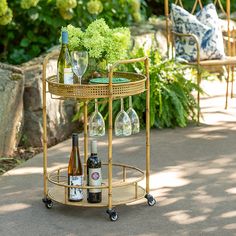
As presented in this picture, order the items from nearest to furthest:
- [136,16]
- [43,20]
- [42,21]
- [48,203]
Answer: [48,203]
[43,20]
[42,21]
[136,16]

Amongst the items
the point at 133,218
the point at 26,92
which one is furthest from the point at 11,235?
the point at 26,92

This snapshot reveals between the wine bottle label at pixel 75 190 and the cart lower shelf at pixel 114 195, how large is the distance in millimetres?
32

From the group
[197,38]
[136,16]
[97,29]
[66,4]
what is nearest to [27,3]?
[66,4]

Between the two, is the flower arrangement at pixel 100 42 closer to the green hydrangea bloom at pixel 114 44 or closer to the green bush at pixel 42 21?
the green hydrangea bloom at pixel 114 44

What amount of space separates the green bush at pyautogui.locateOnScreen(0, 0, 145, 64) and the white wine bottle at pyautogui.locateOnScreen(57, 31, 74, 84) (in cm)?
268

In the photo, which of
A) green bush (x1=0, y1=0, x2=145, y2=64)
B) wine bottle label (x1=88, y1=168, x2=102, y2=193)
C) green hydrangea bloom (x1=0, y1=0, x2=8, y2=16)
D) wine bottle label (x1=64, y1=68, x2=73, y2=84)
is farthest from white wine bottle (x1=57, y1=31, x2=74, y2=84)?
green bush (x1=0, y1=0, x2=145, y2=64)

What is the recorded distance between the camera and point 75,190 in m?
4.62

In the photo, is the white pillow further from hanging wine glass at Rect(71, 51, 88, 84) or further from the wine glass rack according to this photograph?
hanging wine glass at Rect(71, 51, 88, 84)

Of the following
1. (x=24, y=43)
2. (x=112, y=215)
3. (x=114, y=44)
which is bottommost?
(x=112, y=215)

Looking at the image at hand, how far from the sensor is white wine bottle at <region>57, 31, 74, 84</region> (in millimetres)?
4512

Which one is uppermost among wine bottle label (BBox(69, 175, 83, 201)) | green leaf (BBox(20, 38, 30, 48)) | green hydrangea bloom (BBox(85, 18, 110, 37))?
green hydrangea bloom (BBox(85, 18, 110, 37))

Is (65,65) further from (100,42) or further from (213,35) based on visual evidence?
(213,35)

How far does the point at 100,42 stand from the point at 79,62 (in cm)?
17

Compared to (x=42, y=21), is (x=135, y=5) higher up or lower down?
higher up
